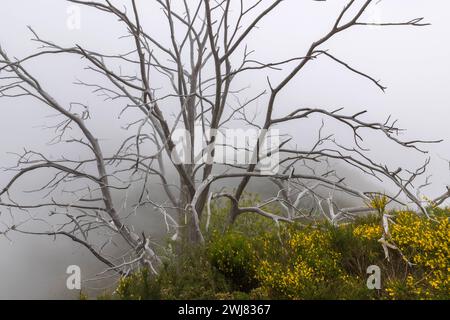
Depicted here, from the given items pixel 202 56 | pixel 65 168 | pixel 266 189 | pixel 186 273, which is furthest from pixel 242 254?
pixel 266 189

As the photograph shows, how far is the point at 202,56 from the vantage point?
11039mm

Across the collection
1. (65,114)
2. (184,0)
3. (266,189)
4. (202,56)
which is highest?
(184,0)

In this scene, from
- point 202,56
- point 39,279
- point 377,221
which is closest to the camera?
point 377,221

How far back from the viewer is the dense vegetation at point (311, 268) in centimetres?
468

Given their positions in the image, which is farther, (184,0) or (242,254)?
(184,0)

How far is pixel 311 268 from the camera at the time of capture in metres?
5.04

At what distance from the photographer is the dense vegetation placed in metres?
4.68

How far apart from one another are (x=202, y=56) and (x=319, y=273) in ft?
24.2

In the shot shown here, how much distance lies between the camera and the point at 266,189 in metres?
28.6

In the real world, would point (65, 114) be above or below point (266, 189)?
above

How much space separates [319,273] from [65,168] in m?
5.73
